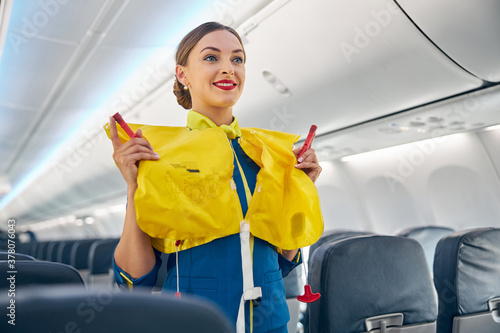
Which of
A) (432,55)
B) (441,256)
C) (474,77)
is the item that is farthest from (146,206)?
(474,77)

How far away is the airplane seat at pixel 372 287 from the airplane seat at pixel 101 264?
14.5 feet

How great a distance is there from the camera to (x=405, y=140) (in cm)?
505

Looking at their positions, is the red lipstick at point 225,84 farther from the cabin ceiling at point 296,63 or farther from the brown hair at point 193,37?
the cabin ceiling at point 296,63

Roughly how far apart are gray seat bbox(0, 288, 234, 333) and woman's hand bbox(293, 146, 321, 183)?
3.16ft

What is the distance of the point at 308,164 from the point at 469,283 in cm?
124

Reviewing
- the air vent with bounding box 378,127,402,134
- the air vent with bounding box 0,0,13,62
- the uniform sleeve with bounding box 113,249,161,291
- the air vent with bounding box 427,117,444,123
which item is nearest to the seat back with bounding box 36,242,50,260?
the air vent with bounding box 0,0,13,62

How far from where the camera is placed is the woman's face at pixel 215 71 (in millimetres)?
1626

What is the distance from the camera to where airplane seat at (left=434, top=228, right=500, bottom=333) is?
2.29 meters

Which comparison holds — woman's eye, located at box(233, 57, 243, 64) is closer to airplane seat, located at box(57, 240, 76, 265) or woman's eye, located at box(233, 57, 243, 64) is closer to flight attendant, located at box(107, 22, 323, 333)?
flight attendant, located at box(107, 22, 323, 333)

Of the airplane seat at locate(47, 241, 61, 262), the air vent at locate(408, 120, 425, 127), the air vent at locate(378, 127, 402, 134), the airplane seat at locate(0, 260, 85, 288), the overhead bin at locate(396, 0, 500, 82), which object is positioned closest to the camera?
the airplane seat at locate(0, 260, 85, 288)

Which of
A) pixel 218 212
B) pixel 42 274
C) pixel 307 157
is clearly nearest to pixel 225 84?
pixel 307 157

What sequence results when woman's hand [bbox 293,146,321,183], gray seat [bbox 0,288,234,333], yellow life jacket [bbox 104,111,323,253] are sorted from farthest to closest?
woman's hand [bbox 293,146,321,183] → yellow life jacket [bbox 104,111,323,253] → gray seat [bbox 0,288,234,333]

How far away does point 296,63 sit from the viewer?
3777 mm

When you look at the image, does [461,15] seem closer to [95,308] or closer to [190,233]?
[190,233]
